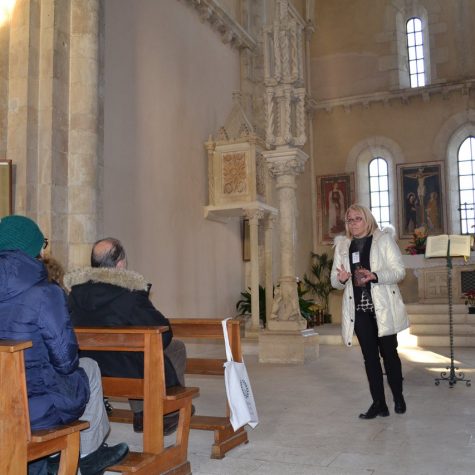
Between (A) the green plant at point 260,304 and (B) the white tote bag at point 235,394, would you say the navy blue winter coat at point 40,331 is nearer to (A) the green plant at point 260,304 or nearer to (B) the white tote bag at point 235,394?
(B) the white tote bag at point 235,394

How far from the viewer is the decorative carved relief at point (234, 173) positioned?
10.5m

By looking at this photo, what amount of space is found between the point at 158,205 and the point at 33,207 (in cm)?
304

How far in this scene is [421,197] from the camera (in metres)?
16.2

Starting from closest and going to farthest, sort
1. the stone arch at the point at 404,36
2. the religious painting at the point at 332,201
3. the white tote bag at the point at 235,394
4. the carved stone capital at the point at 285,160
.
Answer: the white tote bag at the point at 235,394, the carved stone capital at the point at 285,160, the stone arch at the point at 404,36, the religious painting at the point at 332,201

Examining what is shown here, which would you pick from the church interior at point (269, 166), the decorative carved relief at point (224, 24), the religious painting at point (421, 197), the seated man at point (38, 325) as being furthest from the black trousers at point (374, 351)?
the religious painting at point (421, 197)

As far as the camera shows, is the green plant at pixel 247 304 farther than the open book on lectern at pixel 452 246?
Yes

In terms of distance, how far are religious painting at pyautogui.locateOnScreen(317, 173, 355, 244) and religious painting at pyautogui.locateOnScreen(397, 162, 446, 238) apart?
1.38 m

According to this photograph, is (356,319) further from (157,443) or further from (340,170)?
(340,170)

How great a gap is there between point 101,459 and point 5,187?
4.00 meters

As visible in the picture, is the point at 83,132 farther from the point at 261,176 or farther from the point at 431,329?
the point at 431,329

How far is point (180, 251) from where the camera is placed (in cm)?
991

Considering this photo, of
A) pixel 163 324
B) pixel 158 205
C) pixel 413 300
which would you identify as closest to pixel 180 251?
pixel 158 205

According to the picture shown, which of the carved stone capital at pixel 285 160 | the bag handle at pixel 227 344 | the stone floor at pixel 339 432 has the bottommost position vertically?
the stone floor at pixel 339 432

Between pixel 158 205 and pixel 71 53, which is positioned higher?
pixel 71 53
